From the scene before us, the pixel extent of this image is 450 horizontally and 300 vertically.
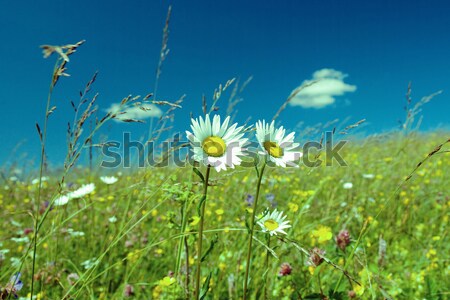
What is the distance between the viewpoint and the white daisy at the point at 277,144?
1.18 meters

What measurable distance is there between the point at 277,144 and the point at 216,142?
211 mm

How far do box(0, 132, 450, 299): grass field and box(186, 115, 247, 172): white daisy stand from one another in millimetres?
86

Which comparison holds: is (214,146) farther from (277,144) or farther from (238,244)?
(238,244)

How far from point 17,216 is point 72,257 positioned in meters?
1.62

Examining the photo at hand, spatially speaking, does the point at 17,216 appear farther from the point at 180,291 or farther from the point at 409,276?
the point at 409,276

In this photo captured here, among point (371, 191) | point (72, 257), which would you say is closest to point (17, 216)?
point (72, 257)

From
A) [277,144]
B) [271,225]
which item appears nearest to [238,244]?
[271,225]

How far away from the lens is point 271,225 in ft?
4.55

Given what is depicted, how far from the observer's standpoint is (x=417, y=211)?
3387mm

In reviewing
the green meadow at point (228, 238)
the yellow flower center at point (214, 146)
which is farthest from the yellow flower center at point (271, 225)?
the yellow flower center at point (214, 146)

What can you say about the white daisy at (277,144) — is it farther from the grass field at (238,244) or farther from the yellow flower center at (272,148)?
the grass field at (238,244)

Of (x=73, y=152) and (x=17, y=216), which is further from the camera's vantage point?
(x=17, y=216)

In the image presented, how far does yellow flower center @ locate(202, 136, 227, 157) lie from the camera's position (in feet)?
3.77

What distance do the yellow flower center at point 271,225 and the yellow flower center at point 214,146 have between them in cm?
38
